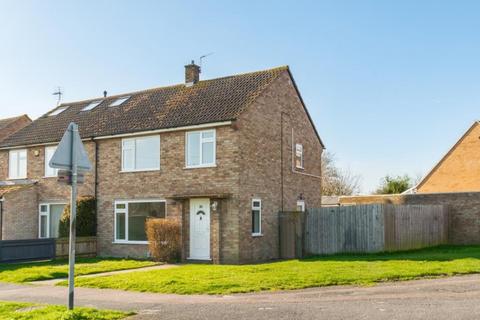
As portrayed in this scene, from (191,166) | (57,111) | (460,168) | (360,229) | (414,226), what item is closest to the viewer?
(191,166)

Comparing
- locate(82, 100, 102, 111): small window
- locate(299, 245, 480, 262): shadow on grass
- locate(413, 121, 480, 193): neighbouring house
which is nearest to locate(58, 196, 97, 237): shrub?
locate(82, 100, 102, 111): small window

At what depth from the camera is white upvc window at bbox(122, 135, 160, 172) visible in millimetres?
23492

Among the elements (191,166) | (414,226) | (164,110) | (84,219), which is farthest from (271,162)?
(84,219)

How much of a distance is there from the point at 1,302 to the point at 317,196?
18765mm

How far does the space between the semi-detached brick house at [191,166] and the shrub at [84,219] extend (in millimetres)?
327

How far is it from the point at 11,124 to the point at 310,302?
30955mm

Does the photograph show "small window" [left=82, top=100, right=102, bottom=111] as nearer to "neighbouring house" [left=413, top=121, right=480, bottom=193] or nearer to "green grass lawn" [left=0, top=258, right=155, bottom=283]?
"green grass lawn" [left=0, top=258, right=155, bottom=283]

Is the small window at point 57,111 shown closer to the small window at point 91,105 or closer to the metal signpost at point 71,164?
the small window at point 91,105

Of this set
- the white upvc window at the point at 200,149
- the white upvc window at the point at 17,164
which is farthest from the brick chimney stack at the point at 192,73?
the white upvc window at the point at 17,164

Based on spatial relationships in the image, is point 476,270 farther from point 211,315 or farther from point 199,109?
point 199,109

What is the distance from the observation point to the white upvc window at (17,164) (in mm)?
28156

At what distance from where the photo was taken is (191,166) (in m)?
22.2

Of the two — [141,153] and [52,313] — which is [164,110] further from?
[52,313]

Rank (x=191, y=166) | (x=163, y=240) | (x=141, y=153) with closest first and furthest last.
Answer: (x=163, y=240) < (x=191, y=166) < (x=141, y=153)
